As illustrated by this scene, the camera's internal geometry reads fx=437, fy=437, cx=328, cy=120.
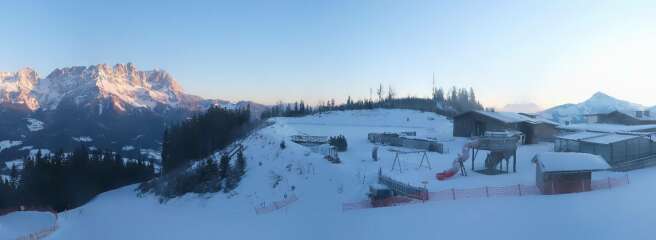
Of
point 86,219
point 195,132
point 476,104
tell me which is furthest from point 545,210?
point 476,104

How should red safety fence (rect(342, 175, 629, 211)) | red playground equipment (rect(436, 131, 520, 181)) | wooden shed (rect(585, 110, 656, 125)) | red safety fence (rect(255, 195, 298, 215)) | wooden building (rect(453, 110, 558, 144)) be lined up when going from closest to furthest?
red safety fence (rect(342, 175, 629, 211)) < red safety fence (rect(255, 195, 298, 215)) < red playground equipment (rect(436, 131, 520, 181)) < wooden building (rect(453, 110, 558, 144)) < wooden shed (rect(585, 110, 656, 125))

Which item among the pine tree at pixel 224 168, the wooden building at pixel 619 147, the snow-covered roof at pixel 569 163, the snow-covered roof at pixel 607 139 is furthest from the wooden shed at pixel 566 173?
the pine tree at pixel 224 168

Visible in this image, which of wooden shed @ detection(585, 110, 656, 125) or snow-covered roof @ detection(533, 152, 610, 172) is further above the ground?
wooden shed @ detection(585, 110, 656, 125)

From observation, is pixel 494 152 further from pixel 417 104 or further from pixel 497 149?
pixel 417 104

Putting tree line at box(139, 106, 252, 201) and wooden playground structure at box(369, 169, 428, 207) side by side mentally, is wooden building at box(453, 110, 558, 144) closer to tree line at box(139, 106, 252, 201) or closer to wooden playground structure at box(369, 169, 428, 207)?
wooden playground structure at box(369, 169, 428, 207)

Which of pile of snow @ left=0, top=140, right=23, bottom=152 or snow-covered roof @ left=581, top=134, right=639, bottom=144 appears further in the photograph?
pile of snow @ left=0, top=140, right=23, bottom=152

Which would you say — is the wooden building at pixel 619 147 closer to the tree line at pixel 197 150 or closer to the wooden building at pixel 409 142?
the wooden building at pixel 409 142

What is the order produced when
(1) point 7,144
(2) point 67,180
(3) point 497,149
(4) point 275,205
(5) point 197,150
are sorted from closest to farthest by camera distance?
1. (4) point 275,205
2. (3) point 497,149
3. (2) point 67,180
4. (5) point 197,150
5. (1) point 7,144

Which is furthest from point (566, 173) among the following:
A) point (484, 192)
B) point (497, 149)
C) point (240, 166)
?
point (240, 166)

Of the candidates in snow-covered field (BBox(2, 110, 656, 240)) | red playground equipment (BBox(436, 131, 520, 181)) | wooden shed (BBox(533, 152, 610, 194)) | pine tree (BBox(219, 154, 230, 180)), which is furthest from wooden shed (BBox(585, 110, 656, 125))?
pine tree (BBox(219, 154, 230, 180))
